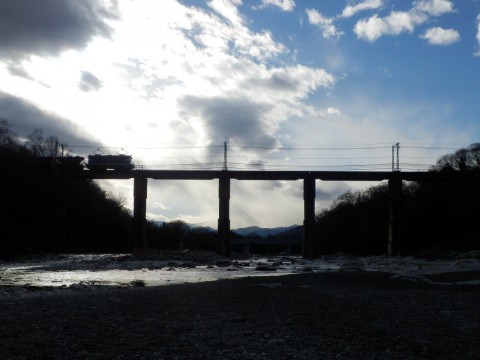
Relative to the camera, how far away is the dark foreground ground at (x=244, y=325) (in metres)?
7.73

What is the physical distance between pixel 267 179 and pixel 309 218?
6.46 meters

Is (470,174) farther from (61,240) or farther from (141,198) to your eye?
(61,240)

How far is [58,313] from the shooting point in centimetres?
1150

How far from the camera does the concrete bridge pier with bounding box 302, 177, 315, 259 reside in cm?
5846

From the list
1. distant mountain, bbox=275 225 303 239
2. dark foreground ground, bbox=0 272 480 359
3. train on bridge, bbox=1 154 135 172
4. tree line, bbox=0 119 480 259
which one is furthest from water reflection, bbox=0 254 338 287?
distant mountain, bbox=275 225 303 239

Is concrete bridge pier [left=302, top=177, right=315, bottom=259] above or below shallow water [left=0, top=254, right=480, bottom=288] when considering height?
above

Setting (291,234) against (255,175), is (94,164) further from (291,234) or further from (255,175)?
(291,234)

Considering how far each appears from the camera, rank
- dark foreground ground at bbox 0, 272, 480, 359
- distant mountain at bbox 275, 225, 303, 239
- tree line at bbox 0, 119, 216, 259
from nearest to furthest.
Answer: dark foreground ground at bbox 0, 272, 480, 359 < tree line at bbox 0, 119, 216, 259 < distant mountain at bbox 275, 225, 303, 239

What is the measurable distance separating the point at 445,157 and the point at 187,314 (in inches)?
2768

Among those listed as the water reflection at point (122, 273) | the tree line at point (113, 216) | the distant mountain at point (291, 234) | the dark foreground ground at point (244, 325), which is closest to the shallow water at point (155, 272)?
the water reflection at point (122, 273)

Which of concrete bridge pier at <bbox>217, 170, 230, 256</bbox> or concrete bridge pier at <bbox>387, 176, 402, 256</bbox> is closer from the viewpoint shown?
concrete bridge pier at <bbox>387, 176, 402, 256</bbox>

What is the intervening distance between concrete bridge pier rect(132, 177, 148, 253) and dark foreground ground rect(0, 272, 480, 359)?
143 feet

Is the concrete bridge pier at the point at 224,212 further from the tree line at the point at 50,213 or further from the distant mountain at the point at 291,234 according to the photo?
the distant mountain at the point at 291,234

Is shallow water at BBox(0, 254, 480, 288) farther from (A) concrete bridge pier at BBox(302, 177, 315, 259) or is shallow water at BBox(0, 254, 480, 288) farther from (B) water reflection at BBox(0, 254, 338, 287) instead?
(A) concrete bridge pier at BBox(302, 177, 315, 259)
